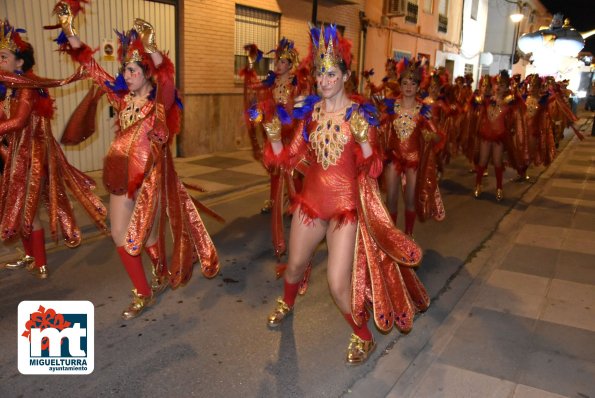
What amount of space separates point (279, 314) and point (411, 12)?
63.7ft

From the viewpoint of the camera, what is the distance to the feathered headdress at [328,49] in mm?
3244

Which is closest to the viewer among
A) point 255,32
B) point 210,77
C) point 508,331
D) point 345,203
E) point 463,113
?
point 345,203

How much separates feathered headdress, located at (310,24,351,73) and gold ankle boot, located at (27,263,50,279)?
336 cm

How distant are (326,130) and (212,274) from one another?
1.72 metres

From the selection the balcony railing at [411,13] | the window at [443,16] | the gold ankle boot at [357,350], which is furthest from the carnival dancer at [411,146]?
the window at [443,16]

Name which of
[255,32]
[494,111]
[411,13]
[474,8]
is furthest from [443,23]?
[494,111]

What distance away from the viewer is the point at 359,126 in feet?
10.1

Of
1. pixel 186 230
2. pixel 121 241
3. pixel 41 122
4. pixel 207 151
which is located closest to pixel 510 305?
pixel 186 230

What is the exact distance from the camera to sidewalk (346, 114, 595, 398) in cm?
336

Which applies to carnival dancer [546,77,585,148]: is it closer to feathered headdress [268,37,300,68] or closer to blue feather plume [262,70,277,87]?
feathered headdress [268,37,300,68]

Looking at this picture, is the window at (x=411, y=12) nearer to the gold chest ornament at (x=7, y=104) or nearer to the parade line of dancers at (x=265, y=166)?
the parade line of dancers at (x=265, y=166)

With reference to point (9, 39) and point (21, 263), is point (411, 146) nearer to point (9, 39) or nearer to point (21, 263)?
point (9, 39)

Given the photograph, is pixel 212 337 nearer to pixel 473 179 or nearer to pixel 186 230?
pixel 186 230

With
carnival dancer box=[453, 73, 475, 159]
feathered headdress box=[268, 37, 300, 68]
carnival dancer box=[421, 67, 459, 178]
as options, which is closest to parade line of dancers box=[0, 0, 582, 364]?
carnival dancer box=[421, 67, 459, 178]
